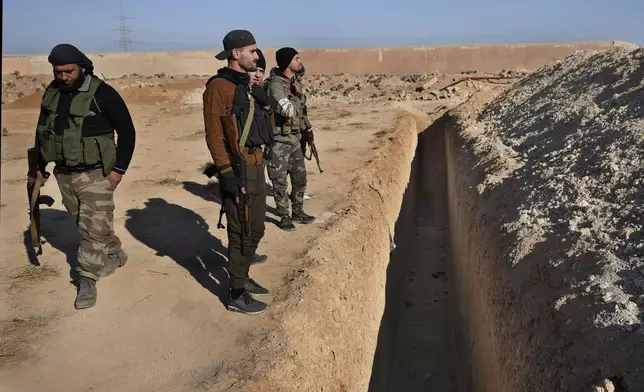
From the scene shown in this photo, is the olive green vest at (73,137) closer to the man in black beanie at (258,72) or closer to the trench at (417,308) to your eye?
the man in black beanie at (258,72)

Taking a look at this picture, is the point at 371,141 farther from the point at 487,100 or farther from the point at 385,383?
the point at 385,383

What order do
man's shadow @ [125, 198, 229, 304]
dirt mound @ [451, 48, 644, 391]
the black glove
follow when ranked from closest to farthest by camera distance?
1. dirt mound @ [451, 48, 644, 391]
2. the black glove
3. man's shadow @ [125, 198, 229, 304]

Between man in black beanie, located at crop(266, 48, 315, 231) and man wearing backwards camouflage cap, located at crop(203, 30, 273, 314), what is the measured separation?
1.27 m

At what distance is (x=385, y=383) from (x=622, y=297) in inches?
126

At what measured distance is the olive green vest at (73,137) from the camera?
3.69m

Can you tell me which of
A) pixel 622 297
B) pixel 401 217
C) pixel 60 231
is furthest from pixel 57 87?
pixel 401 217

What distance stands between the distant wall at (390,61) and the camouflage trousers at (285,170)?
42658 millimetres

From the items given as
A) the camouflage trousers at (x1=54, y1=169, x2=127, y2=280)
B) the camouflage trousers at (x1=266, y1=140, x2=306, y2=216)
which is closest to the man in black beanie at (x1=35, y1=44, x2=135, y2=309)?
the camouflage trousers at (x1=54, y1=169, x2=127, y2=280)

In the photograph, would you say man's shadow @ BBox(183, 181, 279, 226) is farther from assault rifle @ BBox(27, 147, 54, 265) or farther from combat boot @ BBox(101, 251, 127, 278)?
assault rifle @ BBox(27, 147, 54, 265)

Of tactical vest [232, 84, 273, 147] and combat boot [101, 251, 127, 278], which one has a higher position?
tactical vest [232, 84, 273, 147]

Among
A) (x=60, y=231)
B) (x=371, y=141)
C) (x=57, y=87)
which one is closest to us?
(x=57, y=87)

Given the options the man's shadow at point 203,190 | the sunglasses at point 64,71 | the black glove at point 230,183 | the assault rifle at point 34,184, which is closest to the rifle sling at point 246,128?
the black glove at point 230,183

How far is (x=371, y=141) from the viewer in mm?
11969

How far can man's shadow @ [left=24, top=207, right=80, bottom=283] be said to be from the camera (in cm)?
524
